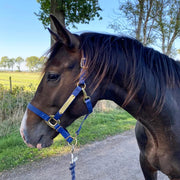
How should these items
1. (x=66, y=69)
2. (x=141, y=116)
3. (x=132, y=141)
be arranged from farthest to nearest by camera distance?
1. (x=132, y=141)
2. (x=141, y=116)
3. (x=66, y=69)

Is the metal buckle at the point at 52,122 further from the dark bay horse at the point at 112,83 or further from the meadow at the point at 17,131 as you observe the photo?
the meadow at the point at 17,131

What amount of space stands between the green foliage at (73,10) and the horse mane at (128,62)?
5529mm

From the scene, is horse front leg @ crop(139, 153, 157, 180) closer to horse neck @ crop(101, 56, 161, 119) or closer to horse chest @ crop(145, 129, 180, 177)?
horse chest @ crop(145, 129, 180, 177)

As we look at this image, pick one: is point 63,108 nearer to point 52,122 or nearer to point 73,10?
point 52,122

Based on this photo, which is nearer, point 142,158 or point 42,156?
point 142,158

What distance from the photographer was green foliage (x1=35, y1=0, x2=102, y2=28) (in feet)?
20.1

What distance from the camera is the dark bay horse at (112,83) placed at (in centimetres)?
122

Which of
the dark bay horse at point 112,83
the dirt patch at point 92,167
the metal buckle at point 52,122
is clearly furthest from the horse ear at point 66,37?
the dirt patch at point 92,167

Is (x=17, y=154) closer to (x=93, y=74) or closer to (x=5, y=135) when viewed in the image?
(x=5, y=135)

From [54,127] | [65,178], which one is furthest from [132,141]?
[54,127]

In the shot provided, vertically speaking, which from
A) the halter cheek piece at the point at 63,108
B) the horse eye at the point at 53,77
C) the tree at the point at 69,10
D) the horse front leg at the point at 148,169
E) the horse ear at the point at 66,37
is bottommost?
the horse front leg at the point at 148,169

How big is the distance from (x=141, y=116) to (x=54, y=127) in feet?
2.67

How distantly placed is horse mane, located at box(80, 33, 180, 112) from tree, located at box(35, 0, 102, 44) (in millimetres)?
5042

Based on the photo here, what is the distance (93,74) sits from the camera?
48.7 inches
